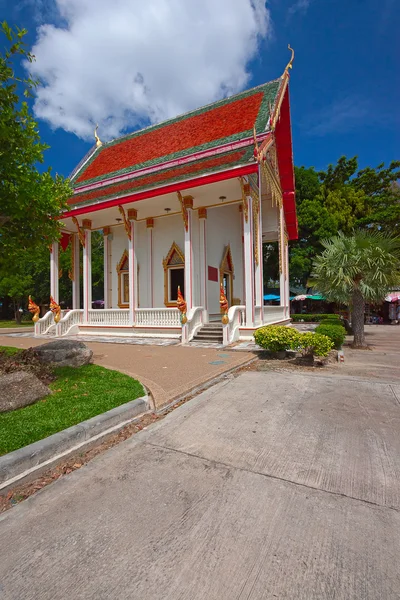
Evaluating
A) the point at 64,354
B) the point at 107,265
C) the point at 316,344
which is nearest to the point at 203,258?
the point at 107,265

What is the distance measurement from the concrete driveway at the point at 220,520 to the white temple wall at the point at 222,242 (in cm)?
1012

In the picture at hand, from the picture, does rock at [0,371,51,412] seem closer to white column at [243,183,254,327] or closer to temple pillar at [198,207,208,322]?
white column at [243,183,254,327]

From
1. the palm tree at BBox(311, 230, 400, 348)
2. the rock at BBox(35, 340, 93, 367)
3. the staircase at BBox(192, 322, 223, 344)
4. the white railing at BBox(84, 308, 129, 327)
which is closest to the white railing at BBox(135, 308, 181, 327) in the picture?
the white railing at BBox(84, 308, 129, 327)

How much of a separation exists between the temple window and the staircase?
3.03 metres

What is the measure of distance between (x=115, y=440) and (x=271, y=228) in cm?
1426

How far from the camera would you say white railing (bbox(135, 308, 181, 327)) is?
12.0 meters

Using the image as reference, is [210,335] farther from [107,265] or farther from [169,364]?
[107,265]

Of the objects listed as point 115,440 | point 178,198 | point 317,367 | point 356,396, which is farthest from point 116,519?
point 178,198

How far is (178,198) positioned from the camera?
11.8m

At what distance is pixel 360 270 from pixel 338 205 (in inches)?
640

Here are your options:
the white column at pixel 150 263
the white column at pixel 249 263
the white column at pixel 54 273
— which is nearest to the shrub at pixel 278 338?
the white column at pixel 249 263

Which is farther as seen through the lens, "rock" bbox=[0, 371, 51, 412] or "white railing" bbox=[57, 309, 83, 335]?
"white railing" bbox=[57, 309, 83, 335]

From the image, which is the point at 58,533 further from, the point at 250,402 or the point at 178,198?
the point at 178,198

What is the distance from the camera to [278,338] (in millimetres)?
7305
